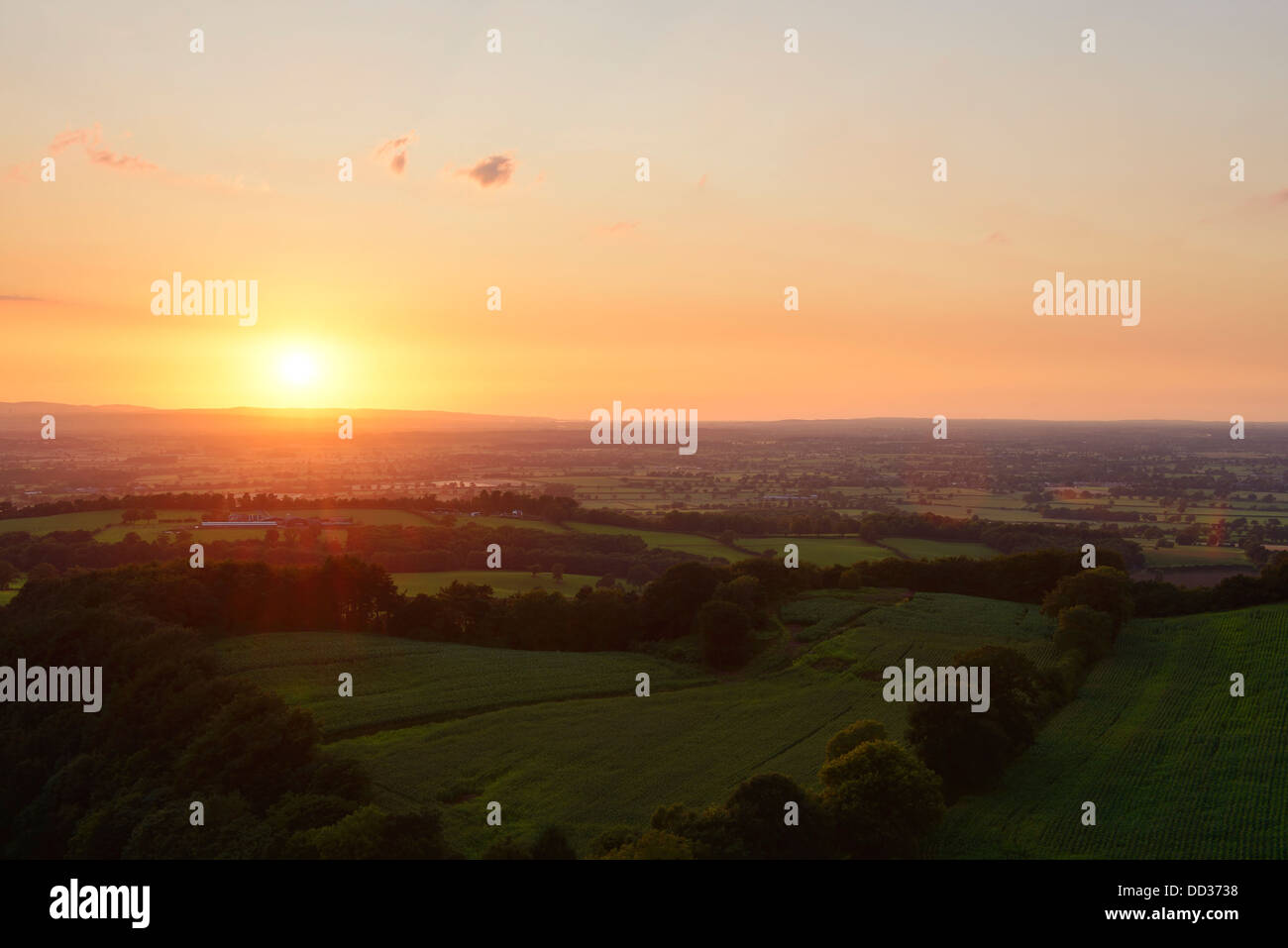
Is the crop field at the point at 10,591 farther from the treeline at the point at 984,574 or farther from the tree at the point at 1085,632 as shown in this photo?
the tree at the point at 1085,632

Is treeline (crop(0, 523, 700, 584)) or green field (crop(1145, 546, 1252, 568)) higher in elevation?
treeline (crop(0, 523, 700, 584))

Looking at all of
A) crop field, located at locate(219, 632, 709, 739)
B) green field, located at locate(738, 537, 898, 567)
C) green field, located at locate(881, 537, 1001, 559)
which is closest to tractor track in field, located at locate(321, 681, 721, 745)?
crop field, located at locate(219, 632, 709, 739)

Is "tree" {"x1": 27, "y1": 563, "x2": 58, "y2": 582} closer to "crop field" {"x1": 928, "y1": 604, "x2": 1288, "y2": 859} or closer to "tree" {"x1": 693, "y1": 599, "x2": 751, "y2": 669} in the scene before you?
"tree" {"x1": 693, "y1": 599, "x2": 751, "y2": 669}

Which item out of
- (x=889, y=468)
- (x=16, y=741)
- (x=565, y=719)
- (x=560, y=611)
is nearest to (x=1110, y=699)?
(x=565, y=719)

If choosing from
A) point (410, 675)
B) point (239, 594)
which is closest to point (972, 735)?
point (410, 675)

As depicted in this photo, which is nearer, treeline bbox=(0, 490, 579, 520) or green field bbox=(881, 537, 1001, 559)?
green field bbox=(881, 537, 1001, 559)

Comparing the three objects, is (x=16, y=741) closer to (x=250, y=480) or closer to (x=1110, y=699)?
(x=1110, y=699)
